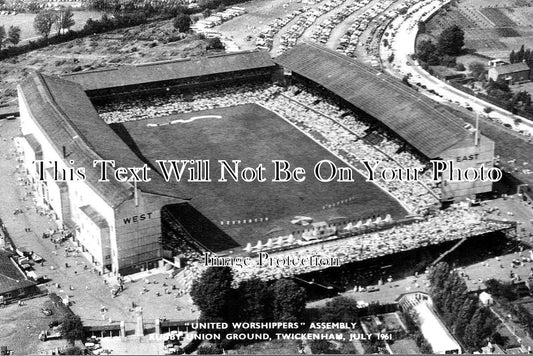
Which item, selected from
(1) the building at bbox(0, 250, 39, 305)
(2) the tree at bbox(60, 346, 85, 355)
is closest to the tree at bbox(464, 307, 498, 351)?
(2) the tree at bbox(60, 346, 85, 355)

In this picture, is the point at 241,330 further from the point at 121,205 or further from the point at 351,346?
the point at 121,205

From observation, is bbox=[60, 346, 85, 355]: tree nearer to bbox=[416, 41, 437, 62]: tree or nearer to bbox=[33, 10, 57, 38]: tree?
bbox=[416, 41, 437, 62]: tree

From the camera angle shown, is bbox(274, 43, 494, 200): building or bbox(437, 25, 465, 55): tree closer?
bbox(274, 43, 494, 200): building

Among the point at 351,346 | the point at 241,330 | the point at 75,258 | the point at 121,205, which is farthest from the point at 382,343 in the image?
the point at 75,258

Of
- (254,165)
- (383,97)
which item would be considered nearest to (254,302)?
(254,165)

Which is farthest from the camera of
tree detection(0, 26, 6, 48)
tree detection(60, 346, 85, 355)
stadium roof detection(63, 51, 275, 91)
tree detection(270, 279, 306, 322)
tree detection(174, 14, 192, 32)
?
tree detection(0, 26, 6, 48)

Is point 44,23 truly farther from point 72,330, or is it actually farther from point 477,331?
point 477,331

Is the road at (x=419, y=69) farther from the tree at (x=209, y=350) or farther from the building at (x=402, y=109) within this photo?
the tree at (x=209, y=350)
